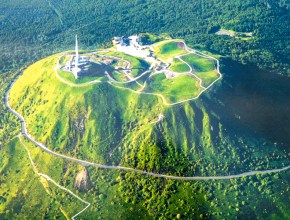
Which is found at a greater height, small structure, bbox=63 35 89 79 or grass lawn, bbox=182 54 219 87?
small structure, bbox=63 35 89 79

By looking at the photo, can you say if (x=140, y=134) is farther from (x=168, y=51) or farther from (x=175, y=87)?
(x=168, y=51)

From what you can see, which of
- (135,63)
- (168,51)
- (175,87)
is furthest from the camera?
(168,51)

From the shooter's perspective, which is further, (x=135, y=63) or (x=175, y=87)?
(x=135, y=63)

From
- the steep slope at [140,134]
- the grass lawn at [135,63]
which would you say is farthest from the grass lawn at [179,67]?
the steep slope at [140,134]

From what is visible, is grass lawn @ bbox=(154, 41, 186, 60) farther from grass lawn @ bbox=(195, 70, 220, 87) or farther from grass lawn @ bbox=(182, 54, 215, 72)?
grass lawn @ bbox=(195, 70, 220, 87)

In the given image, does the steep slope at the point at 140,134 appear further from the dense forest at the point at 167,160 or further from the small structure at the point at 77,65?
the small structure at the point at 77,65

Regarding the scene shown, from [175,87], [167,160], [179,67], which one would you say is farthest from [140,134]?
[179,67]

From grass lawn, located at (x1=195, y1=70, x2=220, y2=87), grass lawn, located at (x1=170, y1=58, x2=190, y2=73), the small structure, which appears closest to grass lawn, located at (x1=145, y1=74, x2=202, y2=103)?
grass lawn, located at (x1=195, y1=70, x2=220, y2=87)
